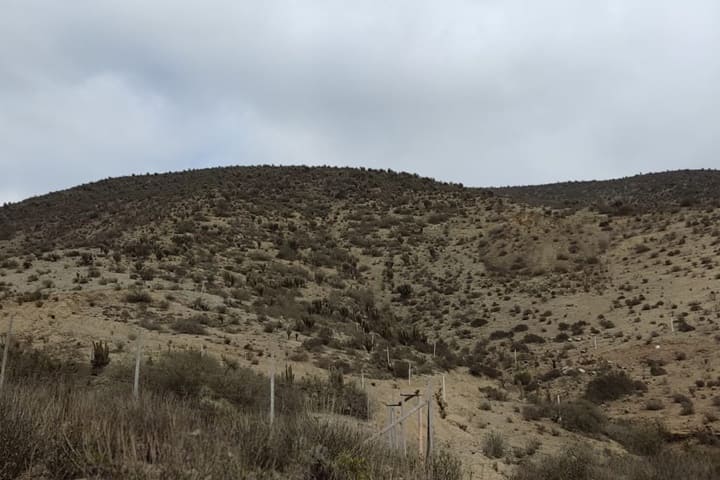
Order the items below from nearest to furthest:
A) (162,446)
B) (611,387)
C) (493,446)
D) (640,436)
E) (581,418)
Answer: (162,446)
(493,446)
(640,436)
(581,418)
(611,387)

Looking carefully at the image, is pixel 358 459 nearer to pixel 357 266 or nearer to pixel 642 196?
pixel 357 266

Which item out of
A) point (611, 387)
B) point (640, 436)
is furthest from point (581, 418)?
point (611, 387)

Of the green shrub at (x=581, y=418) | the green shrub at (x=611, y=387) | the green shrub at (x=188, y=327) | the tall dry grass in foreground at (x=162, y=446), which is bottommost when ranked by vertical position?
the green shrub at (x=581, y=418)

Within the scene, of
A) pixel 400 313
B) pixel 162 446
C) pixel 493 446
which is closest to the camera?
pixel 162 446

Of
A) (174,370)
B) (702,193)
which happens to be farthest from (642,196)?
(174,370)

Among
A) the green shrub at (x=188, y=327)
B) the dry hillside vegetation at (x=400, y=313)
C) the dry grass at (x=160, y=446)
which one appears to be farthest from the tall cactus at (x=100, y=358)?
the dry grass at (x=160, y=446)

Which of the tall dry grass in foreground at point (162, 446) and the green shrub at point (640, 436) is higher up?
the tall dry grass in foreground at point (162, 446)

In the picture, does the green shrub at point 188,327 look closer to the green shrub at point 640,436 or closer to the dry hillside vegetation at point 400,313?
the dry hillside vegetation at point 400,313

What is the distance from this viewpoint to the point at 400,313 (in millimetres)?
38531

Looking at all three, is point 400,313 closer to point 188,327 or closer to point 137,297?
point 137,297

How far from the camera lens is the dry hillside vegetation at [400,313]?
1543cm

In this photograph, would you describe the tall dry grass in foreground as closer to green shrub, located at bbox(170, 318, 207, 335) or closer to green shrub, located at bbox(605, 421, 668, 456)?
green shrub, located at bbox(605, 421, 668, 456)

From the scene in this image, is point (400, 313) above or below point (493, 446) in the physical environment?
above

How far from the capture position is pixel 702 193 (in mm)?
58219
